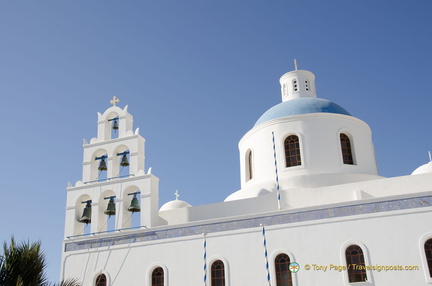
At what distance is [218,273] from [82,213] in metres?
4.95

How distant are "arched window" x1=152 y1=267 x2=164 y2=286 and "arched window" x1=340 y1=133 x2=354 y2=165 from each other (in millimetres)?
6620

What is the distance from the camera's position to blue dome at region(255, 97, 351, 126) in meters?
16.0

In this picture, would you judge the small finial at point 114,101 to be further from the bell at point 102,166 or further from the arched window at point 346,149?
the arched window at point 346,149

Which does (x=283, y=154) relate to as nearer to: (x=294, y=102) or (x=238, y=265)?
(x=294, y=102)

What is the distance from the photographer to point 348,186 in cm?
1334

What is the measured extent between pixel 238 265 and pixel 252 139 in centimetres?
531

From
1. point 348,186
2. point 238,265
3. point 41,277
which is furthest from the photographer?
point 348,186

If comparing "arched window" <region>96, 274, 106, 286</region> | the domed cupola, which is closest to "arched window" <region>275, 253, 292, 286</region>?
the domed cupola

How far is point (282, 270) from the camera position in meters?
11.8

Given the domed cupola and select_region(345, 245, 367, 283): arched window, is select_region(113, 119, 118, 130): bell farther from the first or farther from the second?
select_region(345, 245, 367, 283): arched window

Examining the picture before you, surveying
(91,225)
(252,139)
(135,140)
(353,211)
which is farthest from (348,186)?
(91,225)

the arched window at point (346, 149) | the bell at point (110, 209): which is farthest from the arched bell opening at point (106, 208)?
the arched window at point (346, 149)

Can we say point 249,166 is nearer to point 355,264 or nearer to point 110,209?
point 110,209

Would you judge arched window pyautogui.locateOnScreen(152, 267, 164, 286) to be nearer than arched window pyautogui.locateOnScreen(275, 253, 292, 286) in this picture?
No
